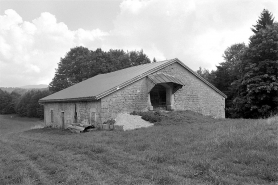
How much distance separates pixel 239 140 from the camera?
7.79 metres

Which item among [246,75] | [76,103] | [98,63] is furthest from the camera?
[98,63]

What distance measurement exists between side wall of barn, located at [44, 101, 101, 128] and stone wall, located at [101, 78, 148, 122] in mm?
567

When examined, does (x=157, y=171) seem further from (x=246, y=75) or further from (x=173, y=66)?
(x=246, y=75)

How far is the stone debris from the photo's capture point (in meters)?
15.6

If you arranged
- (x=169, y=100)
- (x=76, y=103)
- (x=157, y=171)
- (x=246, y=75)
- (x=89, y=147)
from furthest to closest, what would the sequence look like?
1. (x=246, y=75)
2. (x=169, y=100)
3. (x=76, y=103)
4. (x=89, y=147)
5. (x=157, y=171)

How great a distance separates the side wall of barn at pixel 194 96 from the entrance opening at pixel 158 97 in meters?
1.12

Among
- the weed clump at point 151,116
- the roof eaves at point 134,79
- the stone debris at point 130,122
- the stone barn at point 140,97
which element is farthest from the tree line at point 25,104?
the weed clump at point 151,116

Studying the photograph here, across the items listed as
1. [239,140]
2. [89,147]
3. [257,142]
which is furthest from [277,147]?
[89,147]

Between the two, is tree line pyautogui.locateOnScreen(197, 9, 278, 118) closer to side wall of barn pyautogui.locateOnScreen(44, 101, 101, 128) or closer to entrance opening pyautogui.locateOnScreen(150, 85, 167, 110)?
entrance opening pyautogui.locateOnScreen(150, 85, 167, 110)

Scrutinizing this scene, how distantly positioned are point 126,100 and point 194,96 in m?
7.71

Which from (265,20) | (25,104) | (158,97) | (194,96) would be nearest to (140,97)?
(158,97)

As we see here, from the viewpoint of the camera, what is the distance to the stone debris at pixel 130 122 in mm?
15648

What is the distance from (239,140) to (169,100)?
45.6ft

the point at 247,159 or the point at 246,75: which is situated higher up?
the point at 246,75
